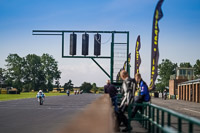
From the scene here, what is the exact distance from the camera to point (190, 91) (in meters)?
61.0

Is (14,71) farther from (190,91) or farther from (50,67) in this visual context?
(190,91)

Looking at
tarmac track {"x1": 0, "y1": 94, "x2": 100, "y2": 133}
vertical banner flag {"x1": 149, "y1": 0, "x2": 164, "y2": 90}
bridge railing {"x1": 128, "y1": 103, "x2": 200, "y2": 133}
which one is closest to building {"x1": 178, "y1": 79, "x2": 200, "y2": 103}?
tarmac track {"x1": 0, "y1": 94, "x2": 100, "y2": 133}

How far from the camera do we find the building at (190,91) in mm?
55128

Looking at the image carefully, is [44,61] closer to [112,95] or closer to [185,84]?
[185,84]

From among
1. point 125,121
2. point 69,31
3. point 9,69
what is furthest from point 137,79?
point 9,69

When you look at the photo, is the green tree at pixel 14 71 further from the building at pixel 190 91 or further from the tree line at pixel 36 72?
the building at pixel 190 91

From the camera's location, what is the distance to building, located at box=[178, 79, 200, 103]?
181 ft

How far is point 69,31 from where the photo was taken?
78.7 feet

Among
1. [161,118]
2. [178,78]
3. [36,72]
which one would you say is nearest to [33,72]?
[36,72]

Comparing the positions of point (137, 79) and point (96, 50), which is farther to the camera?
point (96, 50)

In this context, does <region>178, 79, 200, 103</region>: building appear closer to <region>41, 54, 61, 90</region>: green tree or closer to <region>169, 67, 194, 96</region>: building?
<region>169, 67, 194, 96</region>: building

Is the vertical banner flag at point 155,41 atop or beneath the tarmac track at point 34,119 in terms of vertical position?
atop

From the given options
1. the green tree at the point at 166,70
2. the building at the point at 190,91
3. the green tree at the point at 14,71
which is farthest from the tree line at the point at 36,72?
the building at the point at 190,91

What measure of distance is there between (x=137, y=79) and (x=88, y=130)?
862 centimetres
